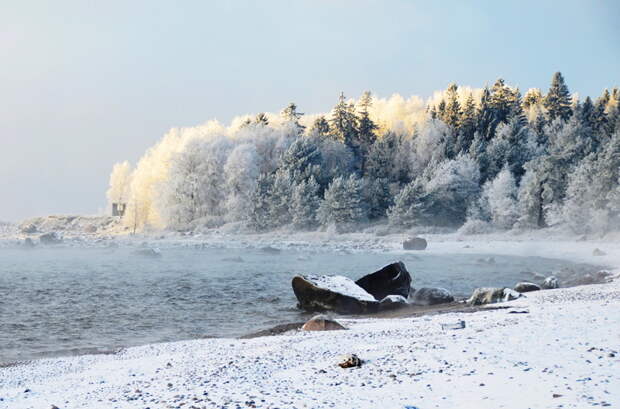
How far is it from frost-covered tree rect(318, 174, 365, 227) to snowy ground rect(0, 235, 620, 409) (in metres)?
49.4

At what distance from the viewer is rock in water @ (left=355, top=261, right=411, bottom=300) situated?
21.8 m

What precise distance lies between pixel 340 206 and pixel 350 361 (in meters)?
53.7

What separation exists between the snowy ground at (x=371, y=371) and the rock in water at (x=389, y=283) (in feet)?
29.3

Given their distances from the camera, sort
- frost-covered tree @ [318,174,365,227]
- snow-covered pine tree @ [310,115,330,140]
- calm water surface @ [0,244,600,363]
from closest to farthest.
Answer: calm water surface @ [0,244,600,363] → frost-covered tree @ [318,174,365,227] → snow-covered pine tree @ [310,115,330,140]

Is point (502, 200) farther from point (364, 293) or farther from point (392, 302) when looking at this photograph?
point (364, 293)

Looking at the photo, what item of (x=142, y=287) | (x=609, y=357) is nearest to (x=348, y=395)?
(x=609, y=357)

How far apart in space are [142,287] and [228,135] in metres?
58.2

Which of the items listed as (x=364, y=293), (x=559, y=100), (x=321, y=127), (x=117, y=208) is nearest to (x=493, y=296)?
(x=364, y=293)

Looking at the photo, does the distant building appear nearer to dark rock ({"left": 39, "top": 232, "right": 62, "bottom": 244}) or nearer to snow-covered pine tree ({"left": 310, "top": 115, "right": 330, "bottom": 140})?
snow-covered pine tree ({"left": 310, "top": 115, "right": 330, "bottom": 140})

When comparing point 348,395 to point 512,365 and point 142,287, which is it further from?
point 142,287

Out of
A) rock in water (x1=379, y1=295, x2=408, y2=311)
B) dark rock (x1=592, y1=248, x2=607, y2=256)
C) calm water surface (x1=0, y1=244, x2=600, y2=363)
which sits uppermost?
dark rock (x1=592, y1=248, x2=607, y2=256)

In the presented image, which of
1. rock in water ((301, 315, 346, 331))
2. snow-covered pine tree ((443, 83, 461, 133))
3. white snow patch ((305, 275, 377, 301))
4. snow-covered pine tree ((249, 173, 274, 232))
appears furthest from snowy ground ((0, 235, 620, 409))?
snow-covered pine tree ((443, 83, 461, 133))

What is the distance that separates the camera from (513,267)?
35156 mm

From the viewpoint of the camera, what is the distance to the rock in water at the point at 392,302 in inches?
760
